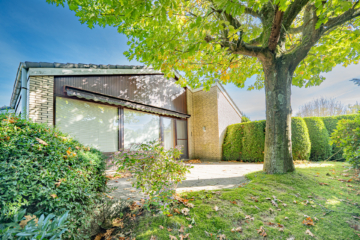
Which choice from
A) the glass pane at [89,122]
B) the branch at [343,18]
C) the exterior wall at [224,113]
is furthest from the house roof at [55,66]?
the branch at [343,18]

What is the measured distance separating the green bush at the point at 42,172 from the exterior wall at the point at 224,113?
9.45 m

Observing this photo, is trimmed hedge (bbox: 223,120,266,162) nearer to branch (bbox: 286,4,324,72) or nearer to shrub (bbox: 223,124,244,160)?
shrub (bbox: 223,124,244,160)

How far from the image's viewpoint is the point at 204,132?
1124cm

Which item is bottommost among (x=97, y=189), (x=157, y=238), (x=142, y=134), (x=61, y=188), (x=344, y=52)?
(x=157, y=238)

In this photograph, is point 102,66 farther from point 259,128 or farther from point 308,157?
point 308,157

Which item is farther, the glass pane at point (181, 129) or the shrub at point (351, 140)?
the glass pane at point (181, 129)

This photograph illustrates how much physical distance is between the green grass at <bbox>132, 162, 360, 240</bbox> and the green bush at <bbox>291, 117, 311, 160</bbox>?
4.81m

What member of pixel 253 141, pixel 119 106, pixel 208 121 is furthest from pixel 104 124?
A: pixel 253 141

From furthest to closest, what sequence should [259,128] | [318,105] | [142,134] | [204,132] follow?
[318,105]
[204,132]
[259,128]
[142,134]

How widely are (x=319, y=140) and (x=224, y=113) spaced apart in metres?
5.66

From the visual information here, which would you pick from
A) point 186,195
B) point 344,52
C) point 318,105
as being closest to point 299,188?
point 186,195

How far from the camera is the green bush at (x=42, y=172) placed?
156 cm

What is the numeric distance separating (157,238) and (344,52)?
7.90 metres

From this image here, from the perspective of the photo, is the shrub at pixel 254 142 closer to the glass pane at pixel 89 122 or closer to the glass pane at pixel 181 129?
the glass pane at pixel 181 129
